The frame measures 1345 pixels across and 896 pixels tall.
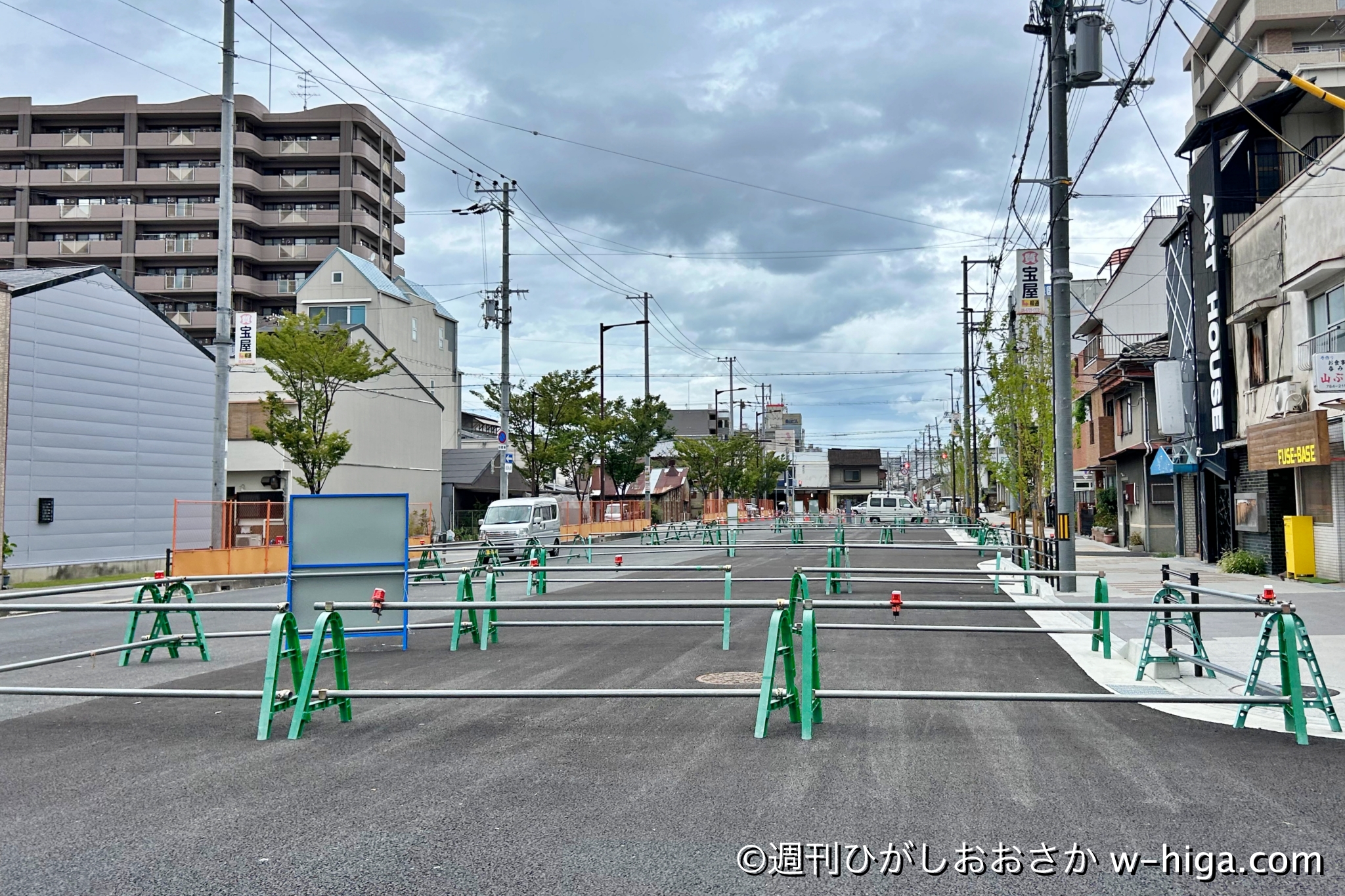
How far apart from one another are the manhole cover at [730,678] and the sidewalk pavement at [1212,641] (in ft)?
10.9

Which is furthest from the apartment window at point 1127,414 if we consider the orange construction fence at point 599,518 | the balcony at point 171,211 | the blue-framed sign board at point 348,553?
the balcony at point 171,211

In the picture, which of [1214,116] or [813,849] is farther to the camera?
[1214,116]

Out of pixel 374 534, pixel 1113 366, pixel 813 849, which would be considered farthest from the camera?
pixel 1113 366

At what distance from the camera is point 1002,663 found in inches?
453

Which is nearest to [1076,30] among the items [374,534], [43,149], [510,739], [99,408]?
[374,534]

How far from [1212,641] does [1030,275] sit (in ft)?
48.3

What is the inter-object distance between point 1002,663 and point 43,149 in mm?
72842

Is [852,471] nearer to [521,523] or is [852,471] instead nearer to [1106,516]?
[1106,516]

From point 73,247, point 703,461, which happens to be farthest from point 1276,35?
point 73,247

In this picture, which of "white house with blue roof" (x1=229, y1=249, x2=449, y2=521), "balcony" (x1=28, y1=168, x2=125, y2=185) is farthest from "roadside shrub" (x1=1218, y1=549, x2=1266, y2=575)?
"balcony" (x1=28, y1=168, x2=125, y2=185)

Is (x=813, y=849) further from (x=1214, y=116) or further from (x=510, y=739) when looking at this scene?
(x=1214, y=116)

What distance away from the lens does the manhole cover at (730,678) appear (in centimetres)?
1002

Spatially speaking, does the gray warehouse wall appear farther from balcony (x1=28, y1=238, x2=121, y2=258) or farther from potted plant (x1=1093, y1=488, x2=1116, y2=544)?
balcony (x1=28, y1=238, x2=121, y2=258)

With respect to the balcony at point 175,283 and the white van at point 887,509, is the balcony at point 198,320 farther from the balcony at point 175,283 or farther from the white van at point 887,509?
the white van at point 887,509
